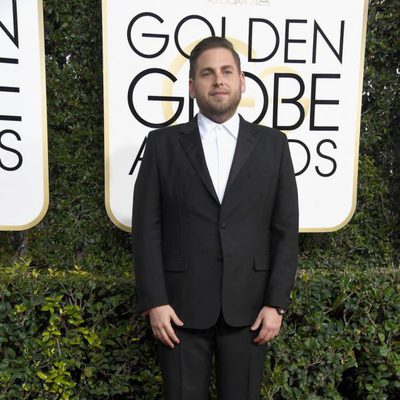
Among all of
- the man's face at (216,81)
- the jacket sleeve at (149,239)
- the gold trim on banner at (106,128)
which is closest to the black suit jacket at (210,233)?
the jacket sleeve at (149,239)

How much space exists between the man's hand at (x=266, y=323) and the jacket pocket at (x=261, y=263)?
16 cm

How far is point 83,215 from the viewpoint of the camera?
2.89 metres

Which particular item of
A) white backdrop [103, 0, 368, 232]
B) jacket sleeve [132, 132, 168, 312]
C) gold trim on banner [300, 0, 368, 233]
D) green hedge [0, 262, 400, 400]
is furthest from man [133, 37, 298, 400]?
gold trim on banner [300, 0, 368, 233]

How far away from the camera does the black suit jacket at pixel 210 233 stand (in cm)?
162

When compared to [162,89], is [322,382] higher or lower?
lower

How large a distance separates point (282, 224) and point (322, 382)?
1.14 meters

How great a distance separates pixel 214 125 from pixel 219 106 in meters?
0.09

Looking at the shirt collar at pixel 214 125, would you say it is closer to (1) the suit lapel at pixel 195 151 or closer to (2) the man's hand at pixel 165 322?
(1) the suit lapel at pixel 195 151

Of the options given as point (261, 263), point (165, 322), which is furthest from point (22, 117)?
point (261, 263)

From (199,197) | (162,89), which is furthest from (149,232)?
(162,89)

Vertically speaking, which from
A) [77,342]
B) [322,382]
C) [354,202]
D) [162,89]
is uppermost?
[162,89]

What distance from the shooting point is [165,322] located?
162cm

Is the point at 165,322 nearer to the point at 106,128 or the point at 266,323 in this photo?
the point at 266,323

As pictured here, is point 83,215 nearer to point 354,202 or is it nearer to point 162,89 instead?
point 162,89
